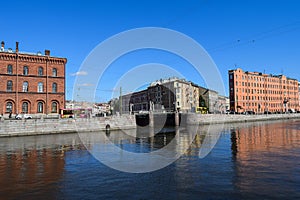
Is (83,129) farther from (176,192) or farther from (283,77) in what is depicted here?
(283,77)

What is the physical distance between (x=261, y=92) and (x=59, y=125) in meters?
98.7

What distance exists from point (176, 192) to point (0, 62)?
164ft

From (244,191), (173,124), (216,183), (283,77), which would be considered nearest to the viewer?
(244,191)

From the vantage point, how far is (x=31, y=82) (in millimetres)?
51688

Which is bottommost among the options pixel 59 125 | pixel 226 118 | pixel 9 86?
pixel 226 118

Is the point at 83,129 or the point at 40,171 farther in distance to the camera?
the point at 83,129

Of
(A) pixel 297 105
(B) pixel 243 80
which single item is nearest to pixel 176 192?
(B) pixel 243 80

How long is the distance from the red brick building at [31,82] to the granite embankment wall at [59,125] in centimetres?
1031

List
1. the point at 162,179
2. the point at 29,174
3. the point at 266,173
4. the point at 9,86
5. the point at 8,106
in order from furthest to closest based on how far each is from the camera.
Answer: the point at 9,86 → the point at 8,106 → the point at 29,174 → the point at 266,173 → the point at 162,179

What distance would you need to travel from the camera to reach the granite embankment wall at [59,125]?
39188 millimetres

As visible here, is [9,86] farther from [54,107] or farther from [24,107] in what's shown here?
[54,107]

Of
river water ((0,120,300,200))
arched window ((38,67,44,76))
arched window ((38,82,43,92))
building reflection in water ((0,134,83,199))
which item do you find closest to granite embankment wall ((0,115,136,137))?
arched window ((38,82,43,92))

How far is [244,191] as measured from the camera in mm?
11211

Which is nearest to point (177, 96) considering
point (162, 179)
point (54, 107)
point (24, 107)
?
point (54, 107)
